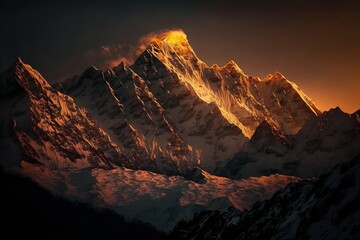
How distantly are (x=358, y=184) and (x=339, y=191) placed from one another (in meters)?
4.17

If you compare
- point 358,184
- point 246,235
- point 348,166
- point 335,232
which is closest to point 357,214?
point 335,232

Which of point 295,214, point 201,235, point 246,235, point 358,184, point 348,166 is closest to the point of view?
point 358,184

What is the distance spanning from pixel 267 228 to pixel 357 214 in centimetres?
3630

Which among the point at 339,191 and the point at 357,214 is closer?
the point at 357,214

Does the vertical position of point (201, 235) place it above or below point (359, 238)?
above

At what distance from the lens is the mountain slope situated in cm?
10850

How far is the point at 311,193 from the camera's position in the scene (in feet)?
453

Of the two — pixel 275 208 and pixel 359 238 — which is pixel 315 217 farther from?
pixel 275 208

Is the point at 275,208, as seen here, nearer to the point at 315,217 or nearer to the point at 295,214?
the point at 295,214

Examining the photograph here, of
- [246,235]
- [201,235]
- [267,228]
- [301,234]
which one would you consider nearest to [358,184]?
[301,234]

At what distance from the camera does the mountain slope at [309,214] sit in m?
108

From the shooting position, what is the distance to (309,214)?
398ft

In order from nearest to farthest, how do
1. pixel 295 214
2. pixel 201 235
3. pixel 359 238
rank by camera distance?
pixel 359 238 → pixel 295 214 → pixel 201 235

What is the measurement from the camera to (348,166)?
4899 inches
